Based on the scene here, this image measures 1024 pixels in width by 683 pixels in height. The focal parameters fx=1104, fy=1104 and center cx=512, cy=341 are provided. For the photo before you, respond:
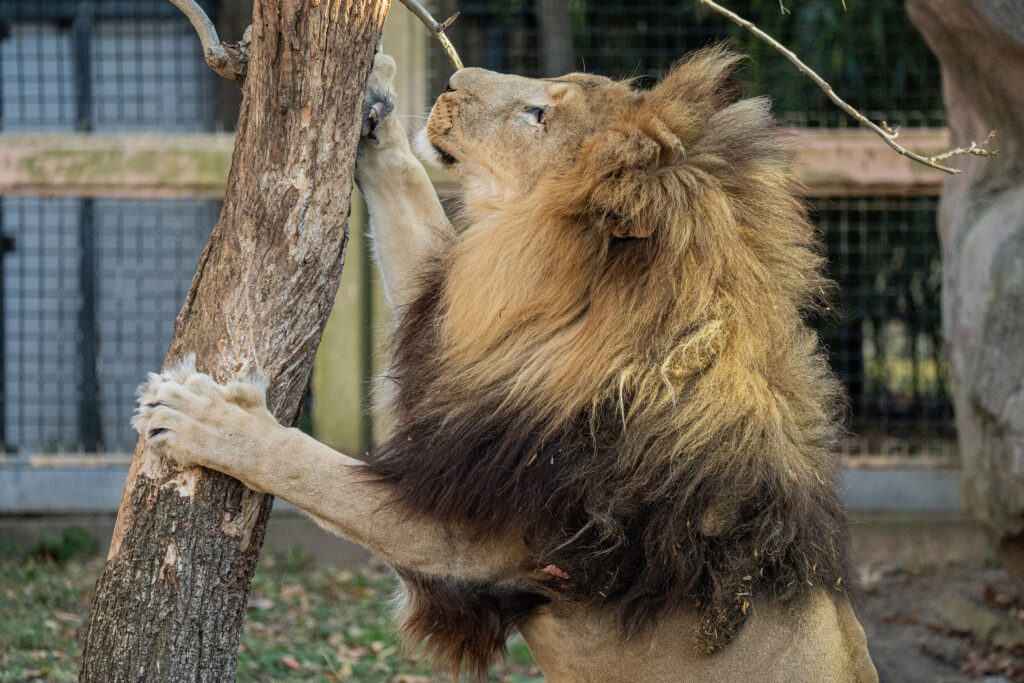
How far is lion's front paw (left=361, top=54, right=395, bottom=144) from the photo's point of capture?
9.64ft

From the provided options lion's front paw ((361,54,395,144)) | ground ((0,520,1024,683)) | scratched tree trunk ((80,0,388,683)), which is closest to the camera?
scratched tree trunk ((80,0,388,683))

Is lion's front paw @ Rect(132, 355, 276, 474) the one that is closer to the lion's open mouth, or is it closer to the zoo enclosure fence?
the lion's open mouth

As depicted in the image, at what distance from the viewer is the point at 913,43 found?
647cm

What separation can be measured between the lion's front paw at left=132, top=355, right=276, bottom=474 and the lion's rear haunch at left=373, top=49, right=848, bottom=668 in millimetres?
322

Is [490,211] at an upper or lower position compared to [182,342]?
upper

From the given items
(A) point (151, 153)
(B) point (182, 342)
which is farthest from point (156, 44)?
(B) point (182, 342)

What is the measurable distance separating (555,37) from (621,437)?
14.1 feet

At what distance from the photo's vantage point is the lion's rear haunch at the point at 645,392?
7.98ft

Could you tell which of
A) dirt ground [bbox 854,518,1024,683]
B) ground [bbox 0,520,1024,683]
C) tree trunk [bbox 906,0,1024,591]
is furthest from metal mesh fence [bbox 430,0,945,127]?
ground [bbox 0,520,1024,683]

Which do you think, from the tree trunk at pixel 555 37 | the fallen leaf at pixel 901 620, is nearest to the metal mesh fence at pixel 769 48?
the tree trunk at pixel 555 37

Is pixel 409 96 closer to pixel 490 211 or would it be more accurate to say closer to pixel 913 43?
pixel 490 211

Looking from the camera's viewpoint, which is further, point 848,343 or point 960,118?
point 848,343

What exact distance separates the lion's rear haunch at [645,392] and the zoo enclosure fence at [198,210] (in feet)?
9.23

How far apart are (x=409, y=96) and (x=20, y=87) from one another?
284 centimetres
